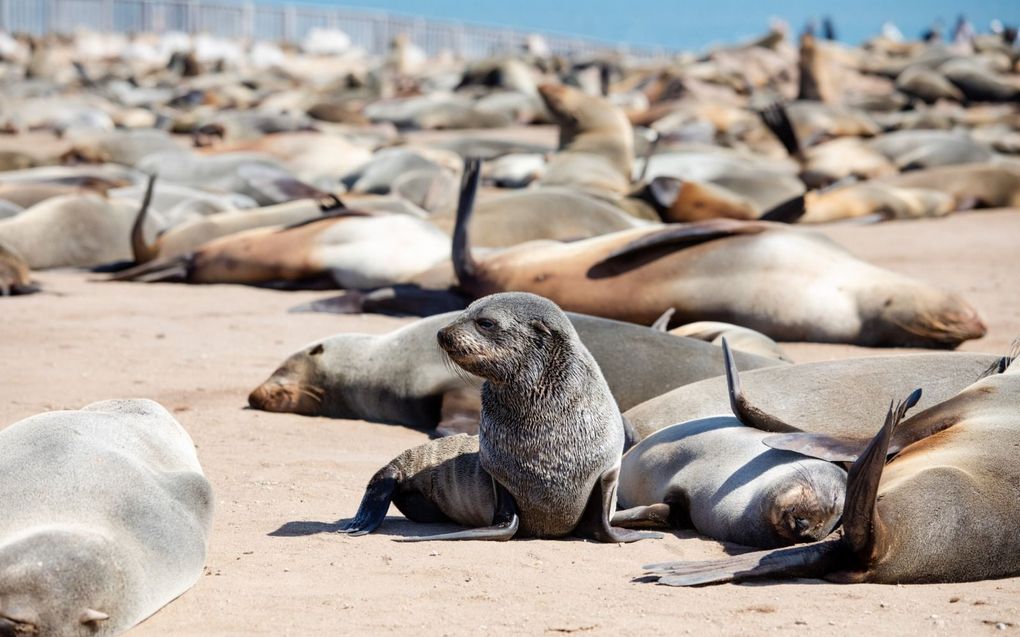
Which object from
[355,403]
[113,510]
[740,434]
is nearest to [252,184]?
[355,403]

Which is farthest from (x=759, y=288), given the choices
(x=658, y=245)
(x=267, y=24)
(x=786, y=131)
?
(x=267, y=24)

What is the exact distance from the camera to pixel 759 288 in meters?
7.04

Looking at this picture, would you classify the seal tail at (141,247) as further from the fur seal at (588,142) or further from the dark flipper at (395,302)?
the fur seal at (588,142)

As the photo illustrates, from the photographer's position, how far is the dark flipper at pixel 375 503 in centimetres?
404

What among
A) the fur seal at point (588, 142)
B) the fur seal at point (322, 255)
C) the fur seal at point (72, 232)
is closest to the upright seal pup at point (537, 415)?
the fur seal at point (322, 255)

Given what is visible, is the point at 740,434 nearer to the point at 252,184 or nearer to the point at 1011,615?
the point at 1011,615

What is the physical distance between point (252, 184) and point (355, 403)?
689cm

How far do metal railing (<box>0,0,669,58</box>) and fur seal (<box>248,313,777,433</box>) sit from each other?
39443 millimetres

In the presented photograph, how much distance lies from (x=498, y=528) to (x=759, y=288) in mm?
3381

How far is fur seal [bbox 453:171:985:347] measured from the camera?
6.84 m

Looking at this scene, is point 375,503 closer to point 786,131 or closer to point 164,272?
point 164,272

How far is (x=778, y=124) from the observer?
15469mm

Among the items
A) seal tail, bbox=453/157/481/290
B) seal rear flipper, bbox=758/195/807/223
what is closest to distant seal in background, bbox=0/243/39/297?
seal tail, bbox=453/157/481/290

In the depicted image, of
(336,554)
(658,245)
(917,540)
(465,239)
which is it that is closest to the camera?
(917,540)
